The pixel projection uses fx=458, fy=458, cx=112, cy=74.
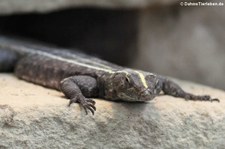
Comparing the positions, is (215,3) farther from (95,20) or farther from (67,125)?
(67,125)

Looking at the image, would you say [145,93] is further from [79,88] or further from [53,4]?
[53,4]

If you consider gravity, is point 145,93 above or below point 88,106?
above

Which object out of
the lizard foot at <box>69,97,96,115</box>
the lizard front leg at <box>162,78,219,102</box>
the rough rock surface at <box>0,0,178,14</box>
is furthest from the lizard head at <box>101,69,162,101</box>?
the rough rock surface at <box>0,0,178,14</box>

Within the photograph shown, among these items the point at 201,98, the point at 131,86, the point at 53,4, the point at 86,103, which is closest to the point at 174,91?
the point at 201,98

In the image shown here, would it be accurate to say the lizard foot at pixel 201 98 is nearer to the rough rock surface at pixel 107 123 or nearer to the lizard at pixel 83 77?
the lizard at pixel 83 77

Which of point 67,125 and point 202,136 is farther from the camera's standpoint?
point 202,136

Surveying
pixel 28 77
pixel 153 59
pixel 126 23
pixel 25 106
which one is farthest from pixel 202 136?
pixel 126 23

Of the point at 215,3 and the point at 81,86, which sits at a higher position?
the point at 215,3
